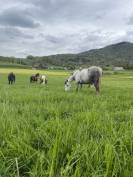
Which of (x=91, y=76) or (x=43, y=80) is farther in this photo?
(x=43, y=80)

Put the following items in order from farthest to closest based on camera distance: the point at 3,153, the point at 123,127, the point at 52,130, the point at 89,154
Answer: the point at 123,127 < the point at 52,130 < the point at 3,153 < the point at 89,154

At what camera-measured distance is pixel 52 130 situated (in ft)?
10.5

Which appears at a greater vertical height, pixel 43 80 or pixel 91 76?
pixel 91 76

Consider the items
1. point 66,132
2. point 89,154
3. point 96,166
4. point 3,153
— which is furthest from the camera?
point 66,132

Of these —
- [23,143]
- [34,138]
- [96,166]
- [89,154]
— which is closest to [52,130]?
[34,138]

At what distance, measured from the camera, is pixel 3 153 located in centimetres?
269

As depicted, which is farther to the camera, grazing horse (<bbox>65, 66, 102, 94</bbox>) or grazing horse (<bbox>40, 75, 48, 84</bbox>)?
grazing horse (<bbox>40, 75, 48, 84</bbox>)

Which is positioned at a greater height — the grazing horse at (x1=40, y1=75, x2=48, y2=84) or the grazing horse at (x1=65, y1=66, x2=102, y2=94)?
the grazing horse at (x1=65, y1=66, x2=102, y2=94)

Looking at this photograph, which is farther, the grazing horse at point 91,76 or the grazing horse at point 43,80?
the grazing horse at point 43,80

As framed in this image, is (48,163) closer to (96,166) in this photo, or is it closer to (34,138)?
(96,166)

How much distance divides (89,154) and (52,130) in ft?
2.74

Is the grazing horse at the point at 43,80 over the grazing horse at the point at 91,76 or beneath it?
beneath

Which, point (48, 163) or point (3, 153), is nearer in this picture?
point (48, 163)

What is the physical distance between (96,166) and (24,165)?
2.16 ft
